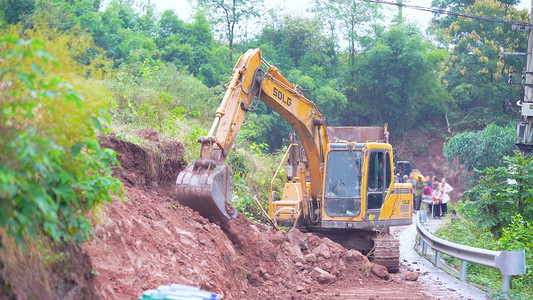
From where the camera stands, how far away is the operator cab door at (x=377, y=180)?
1413 centimetres

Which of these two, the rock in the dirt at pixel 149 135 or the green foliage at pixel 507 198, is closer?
the rock in the dirt at pixel 149 135

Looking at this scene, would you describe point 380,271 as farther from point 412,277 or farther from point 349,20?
point 349,20

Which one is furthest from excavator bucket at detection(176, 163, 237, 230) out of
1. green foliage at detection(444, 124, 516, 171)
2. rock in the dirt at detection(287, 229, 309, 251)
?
green foliage at detection(444, 124, 516, 171)

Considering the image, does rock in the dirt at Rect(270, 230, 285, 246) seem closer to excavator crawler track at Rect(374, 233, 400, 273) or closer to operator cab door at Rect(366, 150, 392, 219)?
excavator crawler track at Rect(374, 233, 400, 273)

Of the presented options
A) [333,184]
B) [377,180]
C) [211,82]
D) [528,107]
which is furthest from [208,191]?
[211,82]

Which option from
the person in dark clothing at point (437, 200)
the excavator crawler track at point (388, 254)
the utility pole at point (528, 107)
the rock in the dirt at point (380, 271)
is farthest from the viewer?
the person in dark clothing at point (437, 200)

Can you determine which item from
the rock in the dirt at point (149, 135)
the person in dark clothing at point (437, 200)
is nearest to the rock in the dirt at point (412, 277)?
the rock in the dirt at point (149, 135)

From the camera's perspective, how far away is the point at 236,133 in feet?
36.2

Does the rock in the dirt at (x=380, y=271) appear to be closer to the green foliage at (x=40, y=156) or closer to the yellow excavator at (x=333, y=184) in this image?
the yellow excavator at (x=333, y=184)

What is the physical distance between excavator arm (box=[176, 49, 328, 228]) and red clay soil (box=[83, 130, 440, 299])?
1.29 feet

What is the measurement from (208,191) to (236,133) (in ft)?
6.33

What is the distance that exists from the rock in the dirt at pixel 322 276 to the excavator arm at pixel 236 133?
2.08m

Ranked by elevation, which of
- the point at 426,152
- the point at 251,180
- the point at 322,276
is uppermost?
the point at 251,180

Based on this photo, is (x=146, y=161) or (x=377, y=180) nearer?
(x=146, y=161)
